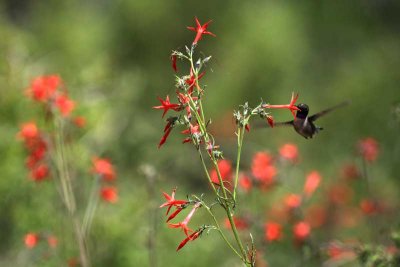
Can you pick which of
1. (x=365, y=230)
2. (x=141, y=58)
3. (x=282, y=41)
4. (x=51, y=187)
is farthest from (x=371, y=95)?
(x=51, y=187)

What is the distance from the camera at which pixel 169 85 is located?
1703cm

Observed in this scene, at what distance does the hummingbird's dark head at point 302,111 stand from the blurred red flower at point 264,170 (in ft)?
5.70

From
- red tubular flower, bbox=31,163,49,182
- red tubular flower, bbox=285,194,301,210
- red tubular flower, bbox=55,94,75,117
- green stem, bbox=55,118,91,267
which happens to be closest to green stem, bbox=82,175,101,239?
green stem, bbox=55,118,91,267

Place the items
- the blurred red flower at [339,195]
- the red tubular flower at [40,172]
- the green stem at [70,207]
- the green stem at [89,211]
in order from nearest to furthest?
the green stem at [70,207]
the green stem at [89,211]
the red tubular flower at [40,172]
the blurred red flower at [339,195]

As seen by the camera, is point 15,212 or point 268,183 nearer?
point 268,183

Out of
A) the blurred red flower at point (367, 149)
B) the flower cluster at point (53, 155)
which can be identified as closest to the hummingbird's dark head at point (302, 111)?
the blurred red flower at point (367, 149)

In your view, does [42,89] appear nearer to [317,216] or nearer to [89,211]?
[89,211]

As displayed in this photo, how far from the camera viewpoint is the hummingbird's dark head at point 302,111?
116 inches

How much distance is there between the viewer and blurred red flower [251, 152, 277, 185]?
4773mm

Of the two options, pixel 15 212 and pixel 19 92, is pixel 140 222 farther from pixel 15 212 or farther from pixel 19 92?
pixel 19 92

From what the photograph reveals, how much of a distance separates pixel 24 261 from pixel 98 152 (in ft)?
8.19

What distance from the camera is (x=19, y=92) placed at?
8.46 m

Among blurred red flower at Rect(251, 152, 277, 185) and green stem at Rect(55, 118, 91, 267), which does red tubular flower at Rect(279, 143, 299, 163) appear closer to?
blurred red flower at Rect(251, 152, 277, 185)

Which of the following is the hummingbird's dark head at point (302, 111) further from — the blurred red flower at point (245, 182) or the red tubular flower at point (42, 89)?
the red tubular flower at point (42, 89)
